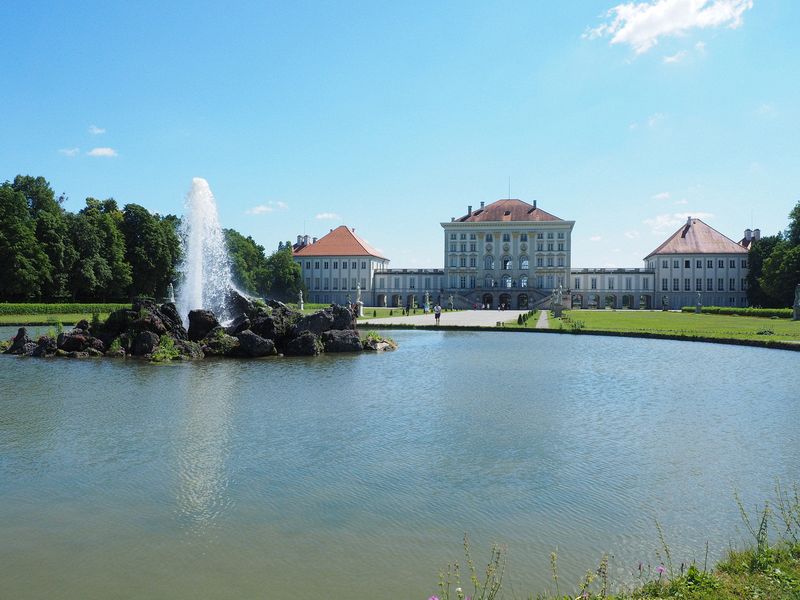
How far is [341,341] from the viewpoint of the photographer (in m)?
26.0

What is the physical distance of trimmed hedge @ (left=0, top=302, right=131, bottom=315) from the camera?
45.8 m

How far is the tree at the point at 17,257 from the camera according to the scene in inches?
1916

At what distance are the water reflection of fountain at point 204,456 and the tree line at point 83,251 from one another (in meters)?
41.4

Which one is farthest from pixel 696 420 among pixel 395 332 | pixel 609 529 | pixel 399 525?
pixel 395 332

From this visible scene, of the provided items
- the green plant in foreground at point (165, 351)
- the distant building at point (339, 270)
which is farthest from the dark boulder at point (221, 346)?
the distant building at point (339, 270)

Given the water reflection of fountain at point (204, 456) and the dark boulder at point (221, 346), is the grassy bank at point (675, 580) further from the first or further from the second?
the dark boulder at point (221, 346)

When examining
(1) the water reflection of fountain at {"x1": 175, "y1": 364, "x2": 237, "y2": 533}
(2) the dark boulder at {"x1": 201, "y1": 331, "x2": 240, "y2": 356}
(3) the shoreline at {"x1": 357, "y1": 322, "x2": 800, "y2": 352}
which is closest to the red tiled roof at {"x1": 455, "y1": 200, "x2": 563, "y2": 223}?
(3) the shoreline at {"x1": 357, "y1": 322, "x2": 800, "y2": 352}

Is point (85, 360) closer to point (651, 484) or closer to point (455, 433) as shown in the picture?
point (455, 433)

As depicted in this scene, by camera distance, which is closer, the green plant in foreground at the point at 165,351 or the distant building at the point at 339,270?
the green plant in foreground at the point at 165,351

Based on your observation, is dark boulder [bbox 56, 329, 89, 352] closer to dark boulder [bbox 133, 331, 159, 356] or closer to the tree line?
dark boulder [bbox 133, 331, 159, 356]

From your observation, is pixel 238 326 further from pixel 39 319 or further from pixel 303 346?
pixel 39 319

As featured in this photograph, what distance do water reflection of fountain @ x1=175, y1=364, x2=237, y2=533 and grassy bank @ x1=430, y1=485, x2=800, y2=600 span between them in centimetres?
297

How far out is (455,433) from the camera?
11.1m

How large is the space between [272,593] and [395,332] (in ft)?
106
